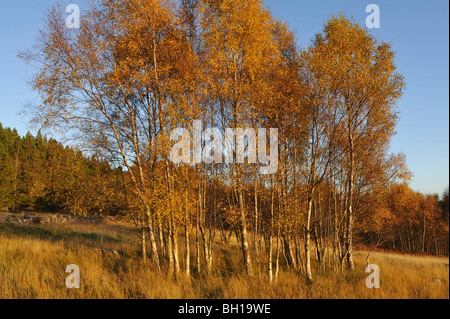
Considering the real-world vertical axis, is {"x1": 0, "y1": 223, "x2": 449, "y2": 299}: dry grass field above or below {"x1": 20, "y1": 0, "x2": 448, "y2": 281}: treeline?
below

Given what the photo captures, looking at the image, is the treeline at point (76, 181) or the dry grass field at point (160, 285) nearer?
the dry grass field at point (160, 285)

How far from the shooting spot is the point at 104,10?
1313 cm

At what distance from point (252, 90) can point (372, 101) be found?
22.4ft

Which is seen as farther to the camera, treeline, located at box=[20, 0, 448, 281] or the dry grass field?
treeline, located at box=[20, 0, 448, 281]

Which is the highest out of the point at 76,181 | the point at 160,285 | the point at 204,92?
the point at 204,92

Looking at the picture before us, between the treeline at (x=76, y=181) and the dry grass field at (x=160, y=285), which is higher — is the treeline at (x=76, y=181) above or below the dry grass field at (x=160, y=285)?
above

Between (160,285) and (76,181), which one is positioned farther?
(76,181)

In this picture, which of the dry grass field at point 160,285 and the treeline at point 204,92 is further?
the treeline at point 204,92

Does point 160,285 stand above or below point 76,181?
below

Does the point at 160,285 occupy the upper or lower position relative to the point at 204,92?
lower

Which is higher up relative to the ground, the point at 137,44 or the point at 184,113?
the point at 137,44

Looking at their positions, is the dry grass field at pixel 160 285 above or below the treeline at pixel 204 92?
below
